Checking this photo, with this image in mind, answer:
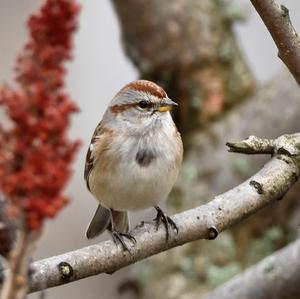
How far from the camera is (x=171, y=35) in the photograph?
18.1 ft

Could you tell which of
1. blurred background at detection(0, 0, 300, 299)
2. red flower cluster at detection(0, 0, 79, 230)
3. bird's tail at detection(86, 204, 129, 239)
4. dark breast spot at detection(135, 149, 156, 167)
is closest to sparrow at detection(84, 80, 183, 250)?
dark breast spot at detection(135, 149, 156, 167)

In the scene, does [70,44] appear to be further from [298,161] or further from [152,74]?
[152,74]

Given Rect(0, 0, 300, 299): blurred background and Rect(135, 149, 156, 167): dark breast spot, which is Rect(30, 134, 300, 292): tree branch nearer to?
Rect(135, 149, 156, 167): dark breast spot

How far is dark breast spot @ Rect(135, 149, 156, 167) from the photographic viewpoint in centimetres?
380

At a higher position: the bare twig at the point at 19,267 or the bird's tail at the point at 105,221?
the bare twig at the point at 19,267

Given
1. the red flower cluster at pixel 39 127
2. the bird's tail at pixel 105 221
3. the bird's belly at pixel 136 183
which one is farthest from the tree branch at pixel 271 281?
the red flower cluster at pixel 39 127

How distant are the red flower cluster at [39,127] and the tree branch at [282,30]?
1.46 meters

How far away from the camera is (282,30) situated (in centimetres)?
259

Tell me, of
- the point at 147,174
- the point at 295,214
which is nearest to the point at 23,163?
the point at 147,174

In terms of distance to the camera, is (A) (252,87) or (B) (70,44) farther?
(A) (252,87)

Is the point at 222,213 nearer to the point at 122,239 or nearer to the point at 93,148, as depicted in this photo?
the point at 122,239

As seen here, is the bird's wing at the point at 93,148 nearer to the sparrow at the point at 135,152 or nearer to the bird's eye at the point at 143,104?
the sparrow at the point at 135,152

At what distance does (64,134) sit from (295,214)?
4.16 metres

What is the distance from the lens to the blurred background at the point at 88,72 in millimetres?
6609
